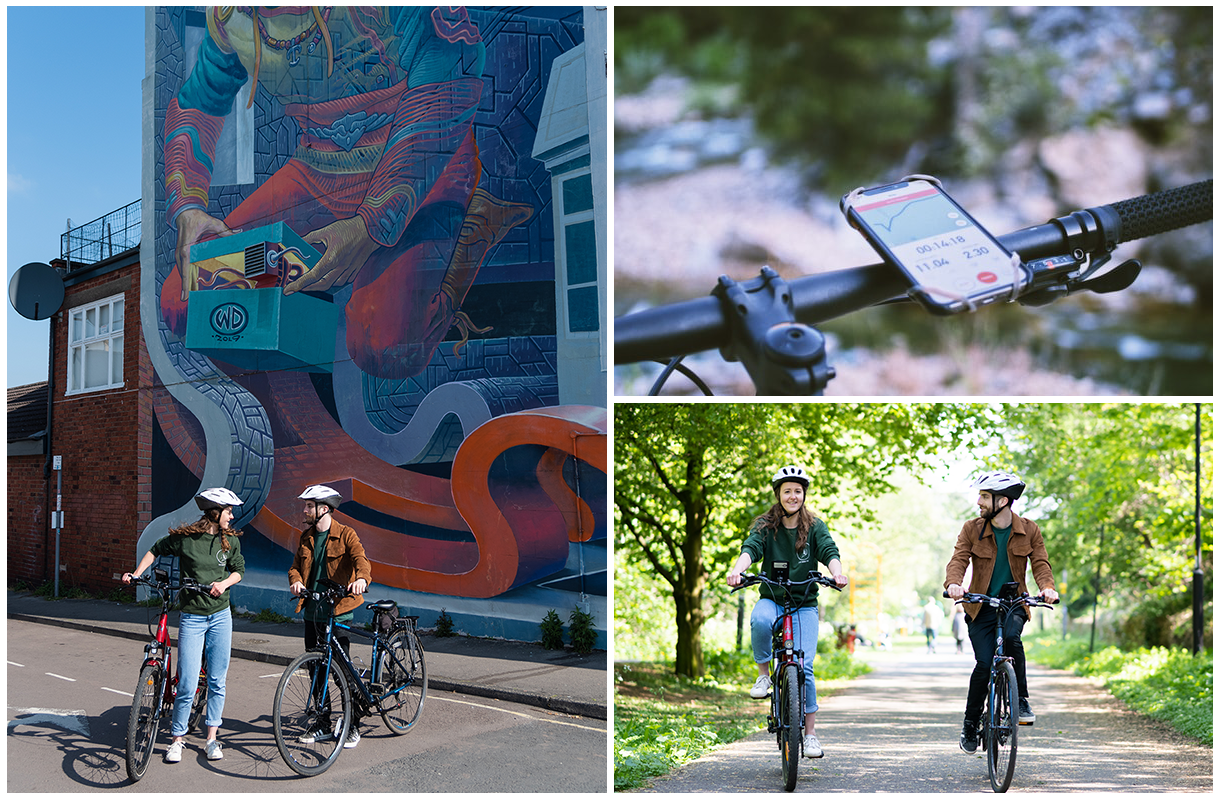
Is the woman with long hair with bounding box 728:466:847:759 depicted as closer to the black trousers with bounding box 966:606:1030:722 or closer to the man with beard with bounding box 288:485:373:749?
the black trousers with bounding box 966:606:1030:722

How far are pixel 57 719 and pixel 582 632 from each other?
15.4ft

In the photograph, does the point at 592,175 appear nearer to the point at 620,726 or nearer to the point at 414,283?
the point at 414,283

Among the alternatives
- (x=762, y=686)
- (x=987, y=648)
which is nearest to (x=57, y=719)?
(x=762, y=686)

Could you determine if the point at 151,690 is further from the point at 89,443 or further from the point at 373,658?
the point at 89,443

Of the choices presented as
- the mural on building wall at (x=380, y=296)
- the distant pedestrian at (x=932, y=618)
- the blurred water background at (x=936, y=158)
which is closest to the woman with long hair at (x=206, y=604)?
the blurred water background at (x=936, y=158)

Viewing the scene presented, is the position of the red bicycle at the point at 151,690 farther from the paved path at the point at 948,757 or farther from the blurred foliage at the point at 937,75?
the blurred foliage at the point at 937,75

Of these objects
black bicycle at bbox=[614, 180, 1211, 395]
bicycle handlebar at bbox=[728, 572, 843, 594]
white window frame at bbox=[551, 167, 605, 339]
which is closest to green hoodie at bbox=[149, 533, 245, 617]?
bicycle handlebar at bbox=[728, 572, 843, 594]

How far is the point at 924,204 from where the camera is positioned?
3.84 metres

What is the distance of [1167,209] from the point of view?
153 inches

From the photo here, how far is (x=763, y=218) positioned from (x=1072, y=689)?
1144cm

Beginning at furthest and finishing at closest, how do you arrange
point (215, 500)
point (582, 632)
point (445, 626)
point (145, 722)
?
point (445, 626)
point (582, 632)
point (215, 500)
point (145, 722)

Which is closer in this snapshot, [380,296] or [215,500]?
[215,500]

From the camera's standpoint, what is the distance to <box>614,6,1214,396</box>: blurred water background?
380 cm

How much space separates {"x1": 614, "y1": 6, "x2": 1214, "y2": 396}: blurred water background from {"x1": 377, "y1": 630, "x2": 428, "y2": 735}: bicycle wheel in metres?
3.46
